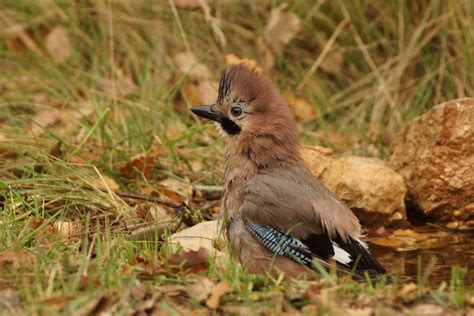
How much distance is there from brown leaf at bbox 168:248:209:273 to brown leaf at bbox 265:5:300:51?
3813 millimetres

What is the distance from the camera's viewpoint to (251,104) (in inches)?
179

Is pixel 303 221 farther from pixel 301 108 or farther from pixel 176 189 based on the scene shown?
pixel 301 108

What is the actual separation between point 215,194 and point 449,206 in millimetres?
1442

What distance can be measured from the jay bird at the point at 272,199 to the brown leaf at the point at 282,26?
8.34ft

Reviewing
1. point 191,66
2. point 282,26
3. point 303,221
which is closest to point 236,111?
point 303,221

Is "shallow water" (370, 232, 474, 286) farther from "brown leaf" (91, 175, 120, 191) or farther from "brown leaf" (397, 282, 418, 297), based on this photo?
"brown leaf" (91, 175, 120, 191)

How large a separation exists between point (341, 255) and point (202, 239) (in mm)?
720

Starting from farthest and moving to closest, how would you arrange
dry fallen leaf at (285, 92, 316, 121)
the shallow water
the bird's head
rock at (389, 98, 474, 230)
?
dry fallen leaf at (285, 92, 316, 121)
rock at (389, 98, 474, 230)
the bird's head
the shallow water

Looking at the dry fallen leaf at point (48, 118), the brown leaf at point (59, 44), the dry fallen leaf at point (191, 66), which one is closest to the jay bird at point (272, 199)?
the dry fallen leaf at point (48, 118)

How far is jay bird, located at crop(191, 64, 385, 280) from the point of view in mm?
3969

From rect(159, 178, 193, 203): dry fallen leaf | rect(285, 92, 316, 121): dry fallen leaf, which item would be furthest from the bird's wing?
rect(285, 92, 316, 121): dry fallen leaf

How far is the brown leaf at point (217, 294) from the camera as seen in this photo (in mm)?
3154

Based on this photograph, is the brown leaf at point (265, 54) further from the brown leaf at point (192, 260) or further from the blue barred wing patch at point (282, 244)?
the brown leaf at point (192, 260)

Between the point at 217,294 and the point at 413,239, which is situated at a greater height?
the point at 413,239
